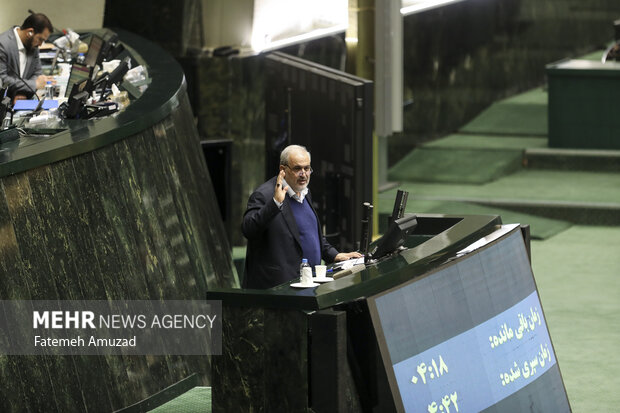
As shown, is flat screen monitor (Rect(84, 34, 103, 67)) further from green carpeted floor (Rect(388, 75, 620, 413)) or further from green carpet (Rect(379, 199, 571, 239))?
green carpet (Rect(379, 199, 571, 239))

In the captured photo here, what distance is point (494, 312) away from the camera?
21.2 ft

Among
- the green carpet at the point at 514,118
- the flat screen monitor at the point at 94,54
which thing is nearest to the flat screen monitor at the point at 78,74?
the flat screen monitor at the point at 94,54

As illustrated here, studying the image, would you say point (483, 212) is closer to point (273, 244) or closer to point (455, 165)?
point (455, 165)

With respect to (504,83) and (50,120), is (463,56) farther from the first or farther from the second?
(50,120)

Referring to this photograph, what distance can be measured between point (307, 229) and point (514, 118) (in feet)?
38.1

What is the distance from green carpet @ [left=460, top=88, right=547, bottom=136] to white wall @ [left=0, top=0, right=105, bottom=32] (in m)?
6.19

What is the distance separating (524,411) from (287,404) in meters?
1.57

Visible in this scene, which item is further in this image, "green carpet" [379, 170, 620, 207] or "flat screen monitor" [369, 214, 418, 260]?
"green carpet" [379, 170, 620, 207]

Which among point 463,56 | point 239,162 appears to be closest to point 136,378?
point 239,162

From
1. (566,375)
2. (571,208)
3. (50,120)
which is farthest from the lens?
(571,208)

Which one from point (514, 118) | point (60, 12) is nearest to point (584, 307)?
point (60, 12)

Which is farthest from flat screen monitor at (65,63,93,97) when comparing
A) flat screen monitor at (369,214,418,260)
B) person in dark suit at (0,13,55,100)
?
flat screen monitor at (369,214,418,260)

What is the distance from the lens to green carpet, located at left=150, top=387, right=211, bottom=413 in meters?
7.53

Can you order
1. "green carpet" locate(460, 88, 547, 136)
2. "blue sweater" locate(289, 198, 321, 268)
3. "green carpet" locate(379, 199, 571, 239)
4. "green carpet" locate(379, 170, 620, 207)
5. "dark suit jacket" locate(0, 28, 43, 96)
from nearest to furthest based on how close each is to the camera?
"blue sweater" locate(289, 198, 321, 268) → "dark suit jacket" locate(0, 28, 43, 96) → "green carpet" locate(379, 199, 571, 239) → "green carpet" locate(379, 170, 620, 207) → "green carpet" locate(460, 88, 547, 136)
